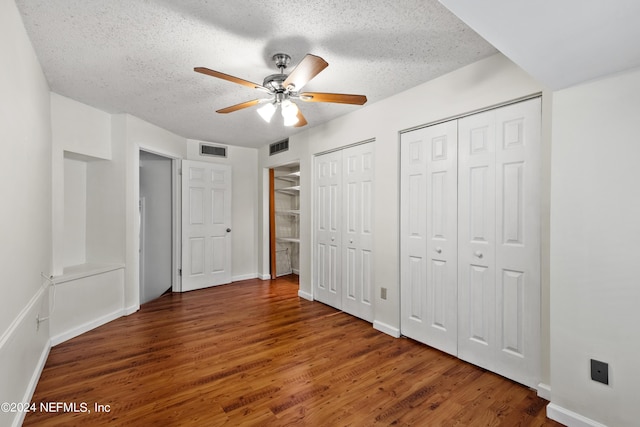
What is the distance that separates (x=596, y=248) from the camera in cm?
166

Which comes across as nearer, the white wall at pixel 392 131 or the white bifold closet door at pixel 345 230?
the white wall at pixel 392 131

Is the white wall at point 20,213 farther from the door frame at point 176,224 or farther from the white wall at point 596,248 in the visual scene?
the white wall at point 596,248

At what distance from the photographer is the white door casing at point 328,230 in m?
3.76

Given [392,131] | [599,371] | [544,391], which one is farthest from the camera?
[392,131]

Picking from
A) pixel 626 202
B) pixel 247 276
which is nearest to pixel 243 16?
pixel 626 202

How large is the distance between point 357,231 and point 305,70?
6.75ft

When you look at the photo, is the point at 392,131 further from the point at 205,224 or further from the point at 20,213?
the point at 205,224

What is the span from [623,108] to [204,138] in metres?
4.71

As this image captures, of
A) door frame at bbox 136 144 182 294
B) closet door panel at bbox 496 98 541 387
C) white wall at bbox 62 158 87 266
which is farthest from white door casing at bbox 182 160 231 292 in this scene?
closet door panel at bbox 496 98 541 387

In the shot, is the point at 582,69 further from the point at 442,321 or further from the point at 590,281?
the point at 442,321

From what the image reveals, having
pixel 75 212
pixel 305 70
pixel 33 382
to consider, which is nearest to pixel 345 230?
pixel 305 70

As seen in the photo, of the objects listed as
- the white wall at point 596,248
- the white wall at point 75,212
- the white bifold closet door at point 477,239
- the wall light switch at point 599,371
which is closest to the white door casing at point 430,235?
the white bifold closet door at point 477,239

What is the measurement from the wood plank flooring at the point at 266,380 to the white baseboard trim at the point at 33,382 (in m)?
0.04

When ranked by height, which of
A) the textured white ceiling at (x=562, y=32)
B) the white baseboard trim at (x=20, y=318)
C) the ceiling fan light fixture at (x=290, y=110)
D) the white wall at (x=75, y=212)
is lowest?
the white baseboard trim at (x=20, y=318)
